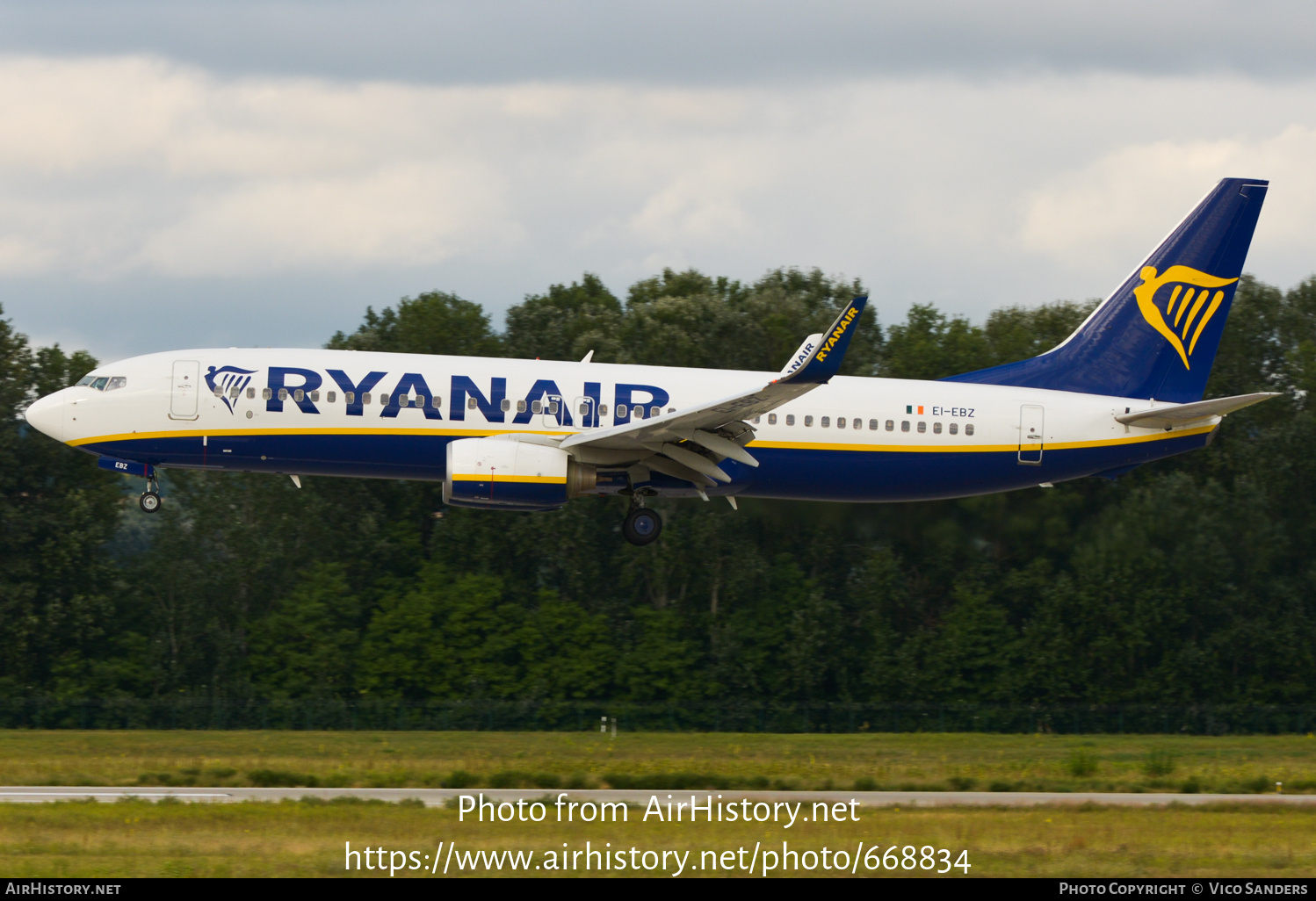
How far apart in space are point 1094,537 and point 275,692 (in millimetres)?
31955

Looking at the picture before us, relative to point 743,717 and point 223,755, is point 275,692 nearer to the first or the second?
point 743,717

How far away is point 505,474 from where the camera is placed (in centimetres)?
3225

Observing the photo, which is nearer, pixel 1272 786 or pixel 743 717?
pixel 1272 786

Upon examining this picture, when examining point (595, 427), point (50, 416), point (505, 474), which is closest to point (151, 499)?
point (50, 416)

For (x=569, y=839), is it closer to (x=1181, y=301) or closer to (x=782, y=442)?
(x=782, y=442)

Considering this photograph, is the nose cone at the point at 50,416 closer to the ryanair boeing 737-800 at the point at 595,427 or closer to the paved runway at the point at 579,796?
the ryanair boeing 737-800 at the point at 595,427

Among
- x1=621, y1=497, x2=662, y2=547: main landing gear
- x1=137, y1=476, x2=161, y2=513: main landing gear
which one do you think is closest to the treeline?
x1=621, y1=497, x2=662, y2=547: main landing gear

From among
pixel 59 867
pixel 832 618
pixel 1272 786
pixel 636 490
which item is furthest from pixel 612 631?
pixel 59 867

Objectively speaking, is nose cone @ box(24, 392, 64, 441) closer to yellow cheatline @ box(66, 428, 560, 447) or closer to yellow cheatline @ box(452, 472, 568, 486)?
yellow cheatline @ box(66, 428, 560, 447)

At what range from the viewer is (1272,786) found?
29672mm

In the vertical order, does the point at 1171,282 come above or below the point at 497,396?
above

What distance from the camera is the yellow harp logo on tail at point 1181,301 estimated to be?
38.9 m

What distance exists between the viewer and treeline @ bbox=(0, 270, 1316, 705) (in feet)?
178

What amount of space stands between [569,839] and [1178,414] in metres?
21.2
